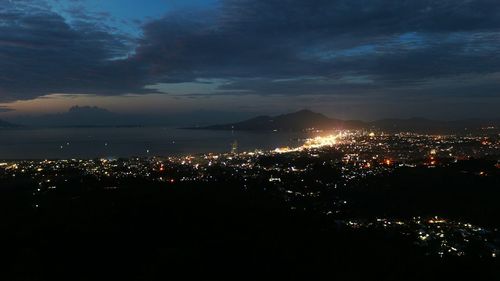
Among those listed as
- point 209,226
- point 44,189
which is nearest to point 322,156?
point 44,189

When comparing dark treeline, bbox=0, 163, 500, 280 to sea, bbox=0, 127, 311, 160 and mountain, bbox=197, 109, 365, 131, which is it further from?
mountain, bbox=197, 109, 365, 131

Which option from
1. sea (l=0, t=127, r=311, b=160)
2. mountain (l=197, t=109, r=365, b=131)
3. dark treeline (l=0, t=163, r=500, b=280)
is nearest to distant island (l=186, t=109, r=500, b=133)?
mountain (l=197, t=109, r=365, b=131)

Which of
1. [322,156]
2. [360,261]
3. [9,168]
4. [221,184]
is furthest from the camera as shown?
[322,156]

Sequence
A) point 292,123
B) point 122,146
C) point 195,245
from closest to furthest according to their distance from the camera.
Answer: point 195,245 → point 122,146 → point 292,123

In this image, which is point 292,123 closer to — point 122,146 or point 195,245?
point 122,146

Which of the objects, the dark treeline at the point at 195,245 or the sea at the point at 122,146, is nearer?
the dark treeline at the point at 195,245

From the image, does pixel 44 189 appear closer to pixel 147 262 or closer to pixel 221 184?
pixel 221 184

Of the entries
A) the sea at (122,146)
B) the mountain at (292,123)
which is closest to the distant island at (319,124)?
the mountain at (292,123)

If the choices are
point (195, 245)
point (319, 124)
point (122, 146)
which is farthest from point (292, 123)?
point (195, 245)

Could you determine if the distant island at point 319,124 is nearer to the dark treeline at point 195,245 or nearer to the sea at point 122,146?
the sea at point 122,146
